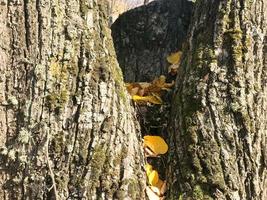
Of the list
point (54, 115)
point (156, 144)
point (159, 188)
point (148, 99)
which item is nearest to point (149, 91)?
point (148, 99)

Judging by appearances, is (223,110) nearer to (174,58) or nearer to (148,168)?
(148,168)

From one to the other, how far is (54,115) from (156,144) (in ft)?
1.98

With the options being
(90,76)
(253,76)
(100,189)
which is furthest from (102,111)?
(253,76)

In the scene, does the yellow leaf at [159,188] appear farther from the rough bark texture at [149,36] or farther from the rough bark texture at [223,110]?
the rough bark texture at [149,36]

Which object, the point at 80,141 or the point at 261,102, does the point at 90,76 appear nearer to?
the point at 80,141

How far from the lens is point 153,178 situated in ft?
7.89

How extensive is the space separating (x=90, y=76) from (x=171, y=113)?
572mm

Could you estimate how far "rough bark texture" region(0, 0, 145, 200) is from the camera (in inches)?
84.9

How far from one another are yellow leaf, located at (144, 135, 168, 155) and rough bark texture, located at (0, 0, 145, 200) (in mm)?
279

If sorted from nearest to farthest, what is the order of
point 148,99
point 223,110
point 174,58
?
point 223,110 → point 148,99 → point 174,58

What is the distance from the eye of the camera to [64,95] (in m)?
2.20

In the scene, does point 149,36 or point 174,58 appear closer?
point 174,58

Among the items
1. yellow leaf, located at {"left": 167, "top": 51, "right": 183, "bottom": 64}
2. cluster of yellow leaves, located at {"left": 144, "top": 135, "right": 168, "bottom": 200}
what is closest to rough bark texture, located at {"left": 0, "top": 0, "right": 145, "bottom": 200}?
cluster of yellow leaves, located at {"left": 144, "top": 135, "right": 168, "bottom": 200}

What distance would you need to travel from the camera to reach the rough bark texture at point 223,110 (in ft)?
7.34
